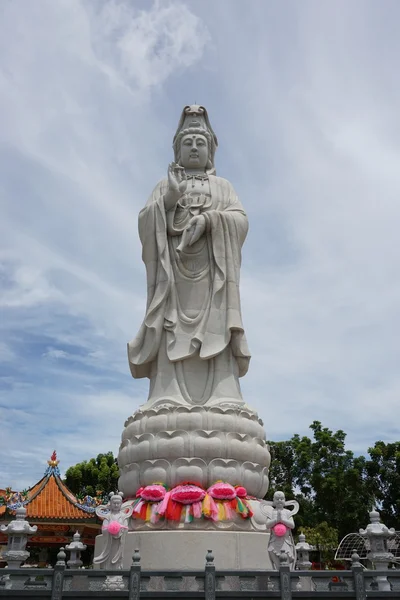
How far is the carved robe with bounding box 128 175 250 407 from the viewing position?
10602 mm

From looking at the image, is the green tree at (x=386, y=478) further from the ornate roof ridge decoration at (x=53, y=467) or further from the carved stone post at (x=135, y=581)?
the carved stone post at (x=135, y=581)

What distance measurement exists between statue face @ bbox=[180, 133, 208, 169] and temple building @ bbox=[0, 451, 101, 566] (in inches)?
501

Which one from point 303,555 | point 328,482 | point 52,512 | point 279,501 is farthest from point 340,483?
point 279,501

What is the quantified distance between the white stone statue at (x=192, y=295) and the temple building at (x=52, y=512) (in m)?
10.5

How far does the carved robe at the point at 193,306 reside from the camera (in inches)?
417

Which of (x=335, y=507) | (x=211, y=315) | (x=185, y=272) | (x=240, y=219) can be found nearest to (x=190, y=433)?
(x=211, y=315)

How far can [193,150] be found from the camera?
1245 centimetres

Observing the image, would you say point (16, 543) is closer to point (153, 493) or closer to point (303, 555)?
point (153, 493)

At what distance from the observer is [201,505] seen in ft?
28.3

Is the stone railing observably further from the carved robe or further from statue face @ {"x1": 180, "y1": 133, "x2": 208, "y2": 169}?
statue face @ {"x1": 180, "y1": 133, "x2": 208, "y2": 169}

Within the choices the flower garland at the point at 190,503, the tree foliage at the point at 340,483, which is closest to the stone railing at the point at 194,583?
the flower garland at the point at 190,503

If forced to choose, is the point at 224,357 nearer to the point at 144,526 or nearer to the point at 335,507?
the point at 144,526

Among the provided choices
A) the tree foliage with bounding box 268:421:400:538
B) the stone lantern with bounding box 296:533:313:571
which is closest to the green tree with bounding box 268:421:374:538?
the tree foliage with bounding box 268:421:400:538

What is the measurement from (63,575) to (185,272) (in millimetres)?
6711
